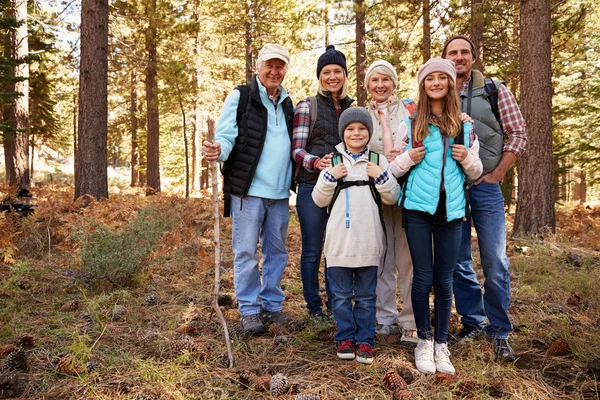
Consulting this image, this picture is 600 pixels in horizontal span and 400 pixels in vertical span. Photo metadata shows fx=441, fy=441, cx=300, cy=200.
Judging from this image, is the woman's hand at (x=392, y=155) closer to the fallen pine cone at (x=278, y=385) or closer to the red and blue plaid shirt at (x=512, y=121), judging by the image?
the red and blue plaid shirt at (x=512, y=121)

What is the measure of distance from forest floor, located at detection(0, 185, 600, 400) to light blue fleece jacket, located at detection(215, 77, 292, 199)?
127cm

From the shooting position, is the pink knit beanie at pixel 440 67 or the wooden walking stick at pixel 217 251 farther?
the pink knit beanie at pixel 440 67

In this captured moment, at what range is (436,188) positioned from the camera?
10.5ft

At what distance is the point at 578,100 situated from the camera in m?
16.1

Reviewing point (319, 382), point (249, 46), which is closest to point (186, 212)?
point (319, 382)

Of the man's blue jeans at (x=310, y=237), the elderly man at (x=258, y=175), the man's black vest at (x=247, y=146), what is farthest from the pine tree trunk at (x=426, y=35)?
the man's blue jeans at (x=310, y=237)

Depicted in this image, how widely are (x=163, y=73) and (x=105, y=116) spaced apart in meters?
4.93

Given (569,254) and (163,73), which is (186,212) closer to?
(163,73)

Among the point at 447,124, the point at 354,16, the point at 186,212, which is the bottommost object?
the point at 186,212

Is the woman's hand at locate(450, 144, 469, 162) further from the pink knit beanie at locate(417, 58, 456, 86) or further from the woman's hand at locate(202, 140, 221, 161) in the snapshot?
the woman's hand at locate(202, 140, 221, 161)

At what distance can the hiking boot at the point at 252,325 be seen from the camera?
3.88 m

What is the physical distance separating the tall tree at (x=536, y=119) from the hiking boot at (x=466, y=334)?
4652 mm

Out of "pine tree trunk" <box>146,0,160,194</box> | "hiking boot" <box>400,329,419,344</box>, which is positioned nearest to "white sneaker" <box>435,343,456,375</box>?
"hiking boot" <box>400,329,419,344</box>

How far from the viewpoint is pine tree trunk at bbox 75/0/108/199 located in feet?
28.3
